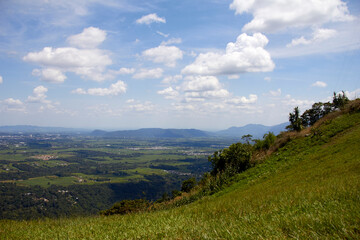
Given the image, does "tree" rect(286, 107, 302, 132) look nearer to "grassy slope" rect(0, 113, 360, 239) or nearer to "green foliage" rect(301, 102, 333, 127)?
"green foliage" rect(301, 102, 333, 127)

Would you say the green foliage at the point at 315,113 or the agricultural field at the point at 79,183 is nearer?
the green foliage at the point at 315,113

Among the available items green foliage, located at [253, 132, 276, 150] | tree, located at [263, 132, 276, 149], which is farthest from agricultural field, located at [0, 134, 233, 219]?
tree, located at [263, 132, 276, 149]

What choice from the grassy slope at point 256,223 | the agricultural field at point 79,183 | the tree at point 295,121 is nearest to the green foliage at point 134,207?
the grassy slope at point 256,223

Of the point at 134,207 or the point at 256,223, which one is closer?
the point at 256,223

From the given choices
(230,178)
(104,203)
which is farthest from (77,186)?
(230,178)

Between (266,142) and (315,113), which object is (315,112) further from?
(266,142)

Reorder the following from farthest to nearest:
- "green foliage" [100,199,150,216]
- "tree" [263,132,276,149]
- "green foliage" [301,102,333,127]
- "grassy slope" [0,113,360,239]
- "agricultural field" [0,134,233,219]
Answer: "agricultural field" [0,134,233,219] → "green foliage" [301,102,333,127] → "tree" [263,132,276,149] → "green foliage" [100,199,150,216] → "grassy slope" [0,113,360,239]

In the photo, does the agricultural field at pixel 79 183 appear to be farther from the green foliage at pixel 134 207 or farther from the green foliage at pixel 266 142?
the green foliage at pixel 266 142

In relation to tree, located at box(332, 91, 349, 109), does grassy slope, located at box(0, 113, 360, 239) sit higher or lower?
lower

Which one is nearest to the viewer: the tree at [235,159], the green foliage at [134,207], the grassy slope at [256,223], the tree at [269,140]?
the grassy slope at [256,223]

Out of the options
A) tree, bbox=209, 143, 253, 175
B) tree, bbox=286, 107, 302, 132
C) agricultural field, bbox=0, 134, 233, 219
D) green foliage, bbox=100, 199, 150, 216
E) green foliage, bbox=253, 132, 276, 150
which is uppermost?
tree, bbox=286, 107, 302, 132

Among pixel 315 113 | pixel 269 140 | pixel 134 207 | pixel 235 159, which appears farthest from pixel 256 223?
pixel 315 113

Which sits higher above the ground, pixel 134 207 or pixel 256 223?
pixel 256 223

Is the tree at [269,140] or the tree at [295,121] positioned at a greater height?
the tree at [295,121]
